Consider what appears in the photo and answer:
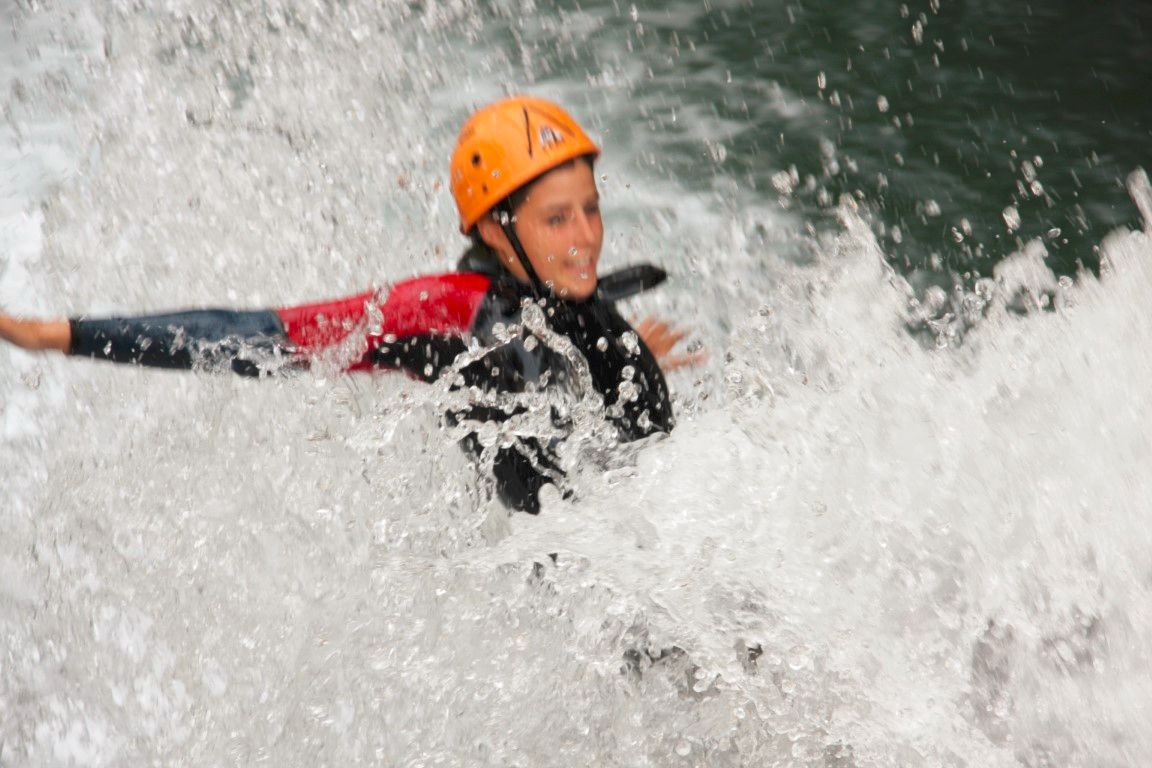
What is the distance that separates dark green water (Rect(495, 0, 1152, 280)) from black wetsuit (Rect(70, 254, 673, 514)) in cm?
312

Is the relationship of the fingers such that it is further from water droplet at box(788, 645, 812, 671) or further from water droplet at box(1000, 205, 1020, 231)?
water droplet at box(1000, 205, 1020, 231)

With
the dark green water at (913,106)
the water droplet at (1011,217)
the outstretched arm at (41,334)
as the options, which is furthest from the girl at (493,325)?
the water droplet at (1011,217)

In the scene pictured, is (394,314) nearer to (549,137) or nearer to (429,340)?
(429,340)

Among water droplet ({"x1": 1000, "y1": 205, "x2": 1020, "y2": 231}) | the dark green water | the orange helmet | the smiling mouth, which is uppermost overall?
the orange helmet

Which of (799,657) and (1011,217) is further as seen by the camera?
(1011,217)

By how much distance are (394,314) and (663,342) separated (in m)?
0.83

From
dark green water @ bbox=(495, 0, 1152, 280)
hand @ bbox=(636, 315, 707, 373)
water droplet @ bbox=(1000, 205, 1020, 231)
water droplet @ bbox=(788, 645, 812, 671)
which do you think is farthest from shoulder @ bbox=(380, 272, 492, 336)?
water droplet @ bbox=(1000, 205, 1020, 231)

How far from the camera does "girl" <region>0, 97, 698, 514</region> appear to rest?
2.16 metres

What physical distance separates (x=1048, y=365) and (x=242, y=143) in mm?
4151

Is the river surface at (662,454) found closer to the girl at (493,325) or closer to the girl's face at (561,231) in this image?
the girl at (493,325)

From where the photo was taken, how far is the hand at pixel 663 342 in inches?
108

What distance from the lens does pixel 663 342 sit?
2.76 m

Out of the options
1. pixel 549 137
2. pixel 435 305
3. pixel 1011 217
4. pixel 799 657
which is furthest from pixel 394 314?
pixel 1011 217

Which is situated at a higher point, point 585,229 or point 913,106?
point 585,229
